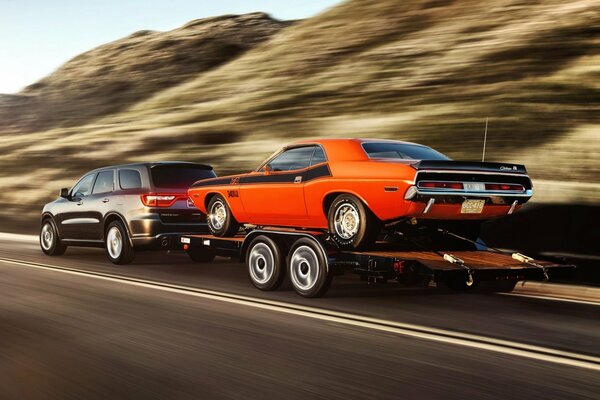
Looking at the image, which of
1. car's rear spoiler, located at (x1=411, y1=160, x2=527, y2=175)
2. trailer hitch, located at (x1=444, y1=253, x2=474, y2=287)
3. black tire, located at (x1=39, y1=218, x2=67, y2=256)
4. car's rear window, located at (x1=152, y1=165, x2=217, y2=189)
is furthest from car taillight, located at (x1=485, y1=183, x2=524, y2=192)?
black tire, located at (x1=39, y1=218, x2=67, y2=256)

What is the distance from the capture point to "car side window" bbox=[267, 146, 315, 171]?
9.22m

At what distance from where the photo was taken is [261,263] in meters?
9.41

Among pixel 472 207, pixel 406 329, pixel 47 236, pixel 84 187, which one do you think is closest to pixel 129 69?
pixel 47 236

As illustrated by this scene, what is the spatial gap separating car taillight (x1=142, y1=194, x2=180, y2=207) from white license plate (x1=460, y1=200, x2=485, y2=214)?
5588 mm

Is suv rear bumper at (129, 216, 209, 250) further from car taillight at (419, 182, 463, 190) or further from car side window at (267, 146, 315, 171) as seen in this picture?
car taillight at (419, 182, 463, 190)

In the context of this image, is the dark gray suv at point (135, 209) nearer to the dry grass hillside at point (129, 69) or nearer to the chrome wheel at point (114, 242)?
the chrome wheel at point (114, 242)

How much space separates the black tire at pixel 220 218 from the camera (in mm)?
10453

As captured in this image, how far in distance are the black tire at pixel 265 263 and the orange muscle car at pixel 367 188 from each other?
0.45 meters

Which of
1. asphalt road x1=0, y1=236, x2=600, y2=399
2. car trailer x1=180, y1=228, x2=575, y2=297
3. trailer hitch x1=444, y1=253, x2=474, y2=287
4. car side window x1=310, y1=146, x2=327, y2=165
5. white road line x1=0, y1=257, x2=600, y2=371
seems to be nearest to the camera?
asphalt road x1=0, y1=236, x2=600, y2=399

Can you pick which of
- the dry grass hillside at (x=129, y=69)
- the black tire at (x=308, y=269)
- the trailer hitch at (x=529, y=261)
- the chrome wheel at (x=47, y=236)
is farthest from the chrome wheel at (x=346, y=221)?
the dry grass hillside at (x=129, y=69)

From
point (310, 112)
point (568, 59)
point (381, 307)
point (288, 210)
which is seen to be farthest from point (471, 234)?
point (310, 112)

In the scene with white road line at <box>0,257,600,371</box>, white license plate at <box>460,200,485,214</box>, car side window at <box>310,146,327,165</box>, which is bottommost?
white road line at <box>0,257,600,371</box>

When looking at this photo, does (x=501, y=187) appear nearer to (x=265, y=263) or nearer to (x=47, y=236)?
(x=265, y=263)

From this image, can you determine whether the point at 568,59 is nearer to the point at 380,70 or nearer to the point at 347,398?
the point at 380,70
